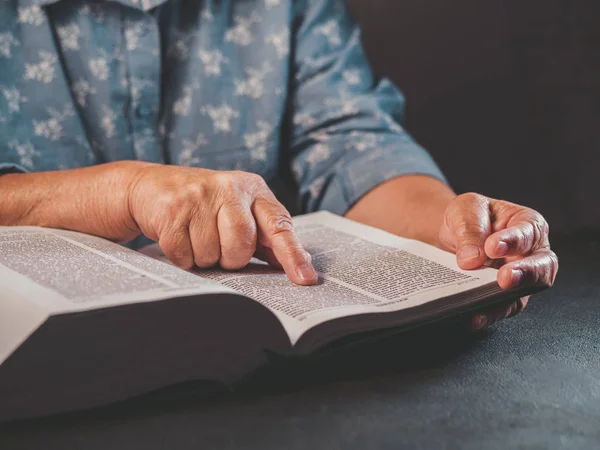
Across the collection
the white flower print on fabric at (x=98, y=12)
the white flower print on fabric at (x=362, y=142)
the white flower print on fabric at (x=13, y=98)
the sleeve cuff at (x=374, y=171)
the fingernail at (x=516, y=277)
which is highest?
the white flower print on fabric at (x=98, y=12)

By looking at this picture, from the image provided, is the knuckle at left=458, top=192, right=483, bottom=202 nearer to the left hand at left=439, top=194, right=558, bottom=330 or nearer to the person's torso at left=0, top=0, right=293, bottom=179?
the left hand at left=439, top=194, right=558, bottom=330

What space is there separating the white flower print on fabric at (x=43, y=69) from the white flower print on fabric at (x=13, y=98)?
0.09ft

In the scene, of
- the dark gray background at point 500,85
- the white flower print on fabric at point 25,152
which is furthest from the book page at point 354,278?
the dark gray background at point 500,85

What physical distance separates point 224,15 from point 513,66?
1.91 ft

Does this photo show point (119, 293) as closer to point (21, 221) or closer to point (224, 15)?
point (21, 221)

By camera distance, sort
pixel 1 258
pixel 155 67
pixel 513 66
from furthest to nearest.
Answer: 1. pixel 513 66
2. pixel 155 67
3. pixel 1 258

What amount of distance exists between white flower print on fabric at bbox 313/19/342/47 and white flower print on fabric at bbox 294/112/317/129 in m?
0.12

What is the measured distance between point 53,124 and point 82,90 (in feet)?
0.23

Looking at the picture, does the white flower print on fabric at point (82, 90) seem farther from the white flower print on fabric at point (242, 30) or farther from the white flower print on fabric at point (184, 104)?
the white flower print on fabric at point (242, 30)

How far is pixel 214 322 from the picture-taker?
1.98ft

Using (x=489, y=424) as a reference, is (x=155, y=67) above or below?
above

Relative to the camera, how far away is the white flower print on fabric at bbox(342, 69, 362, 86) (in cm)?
126

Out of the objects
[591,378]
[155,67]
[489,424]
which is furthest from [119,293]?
[155,67]

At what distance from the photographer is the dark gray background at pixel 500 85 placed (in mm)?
1437
